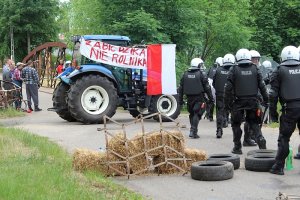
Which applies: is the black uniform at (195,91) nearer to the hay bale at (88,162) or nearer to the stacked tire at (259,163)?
the stacked tire at (259,163)

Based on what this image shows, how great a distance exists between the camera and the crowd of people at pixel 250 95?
28.6 ft

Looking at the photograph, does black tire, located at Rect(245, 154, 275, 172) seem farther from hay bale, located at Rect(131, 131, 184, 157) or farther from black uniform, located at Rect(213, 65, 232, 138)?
black uniform, located at Rect(213, 65, 232, 138)

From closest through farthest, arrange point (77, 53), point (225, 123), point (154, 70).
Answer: point (225, 123), point (154, 70), point (77, 53)

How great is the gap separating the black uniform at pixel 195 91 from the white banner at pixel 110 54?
10.9 ft

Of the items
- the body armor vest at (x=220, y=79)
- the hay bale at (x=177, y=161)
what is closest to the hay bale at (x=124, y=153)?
the hay bale at (x=177, y=161)

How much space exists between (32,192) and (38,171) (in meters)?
1.44

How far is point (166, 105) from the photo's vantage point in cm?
1692

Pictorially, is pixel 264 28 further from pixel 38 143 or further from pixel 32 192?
pixel 32 192

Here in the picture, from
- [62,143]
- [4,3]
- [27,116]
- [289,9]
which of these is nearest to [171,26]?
[27,116]

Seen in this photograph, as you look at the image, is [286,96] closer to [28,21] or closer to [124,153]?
[124,153]

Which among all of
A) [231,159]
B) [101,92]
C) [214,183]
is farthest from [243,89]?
[101,92]

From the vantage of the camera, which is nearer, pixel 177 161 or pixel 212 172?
pixel 212 172

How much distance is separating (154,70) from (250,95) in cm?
604

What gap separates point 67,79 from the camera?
16453 millimetres
